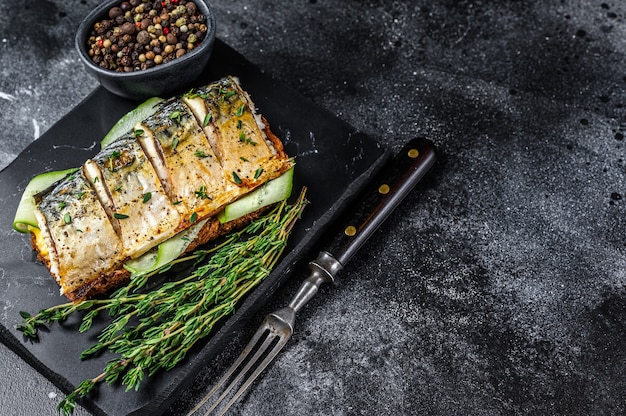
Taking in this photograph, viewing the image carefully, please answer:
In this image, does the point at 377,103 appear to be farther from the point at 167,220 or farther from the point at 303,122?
the point at 167,220

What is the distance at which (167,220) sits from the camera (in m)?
3.96

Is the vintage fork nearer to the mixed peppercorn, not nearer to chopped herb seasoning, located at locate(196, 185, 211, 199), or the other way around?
chopped herb seasoning, located at locate(196, 185, 211, 199)

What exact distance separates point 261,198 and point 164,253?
1.99ft

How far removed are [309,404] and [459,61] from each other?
2516mm

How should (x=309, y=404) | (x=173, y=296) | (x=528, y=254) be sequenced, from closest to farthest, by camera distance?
(x=173, y=296), (x=309, y=404), (x=528, y=254)

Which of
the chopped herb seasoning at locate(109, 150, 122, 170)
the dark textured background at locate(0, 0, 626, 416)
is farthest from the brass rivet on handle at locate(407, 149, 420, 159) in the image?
the chopped herb seasoning at locate(109, 150, 122, 170)

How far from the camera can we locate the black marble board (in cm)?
394

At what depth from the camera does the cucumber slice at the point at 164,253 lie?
4027mm

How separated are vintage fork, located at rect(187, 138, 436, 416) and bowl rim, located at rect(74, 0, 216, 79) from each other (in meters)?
1.27

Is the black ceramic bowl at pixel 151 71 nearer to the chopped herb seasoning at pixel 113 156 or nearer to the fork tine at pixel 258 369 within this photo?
the chopped herb seasoning at pixel 113 156

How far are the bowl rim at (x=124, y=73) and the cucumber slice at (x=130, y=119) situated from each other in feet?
0.84

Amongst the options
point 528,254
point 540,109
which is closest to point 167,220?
point 528,254

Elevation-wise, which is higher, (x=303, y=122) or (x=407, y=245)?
(x=303, y=122)

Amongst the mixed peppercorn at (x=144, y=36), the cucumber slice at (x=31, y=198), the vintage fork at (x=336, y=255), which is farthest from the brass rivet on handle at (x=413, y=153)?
the cucumber slice at (x=31, y=198)
